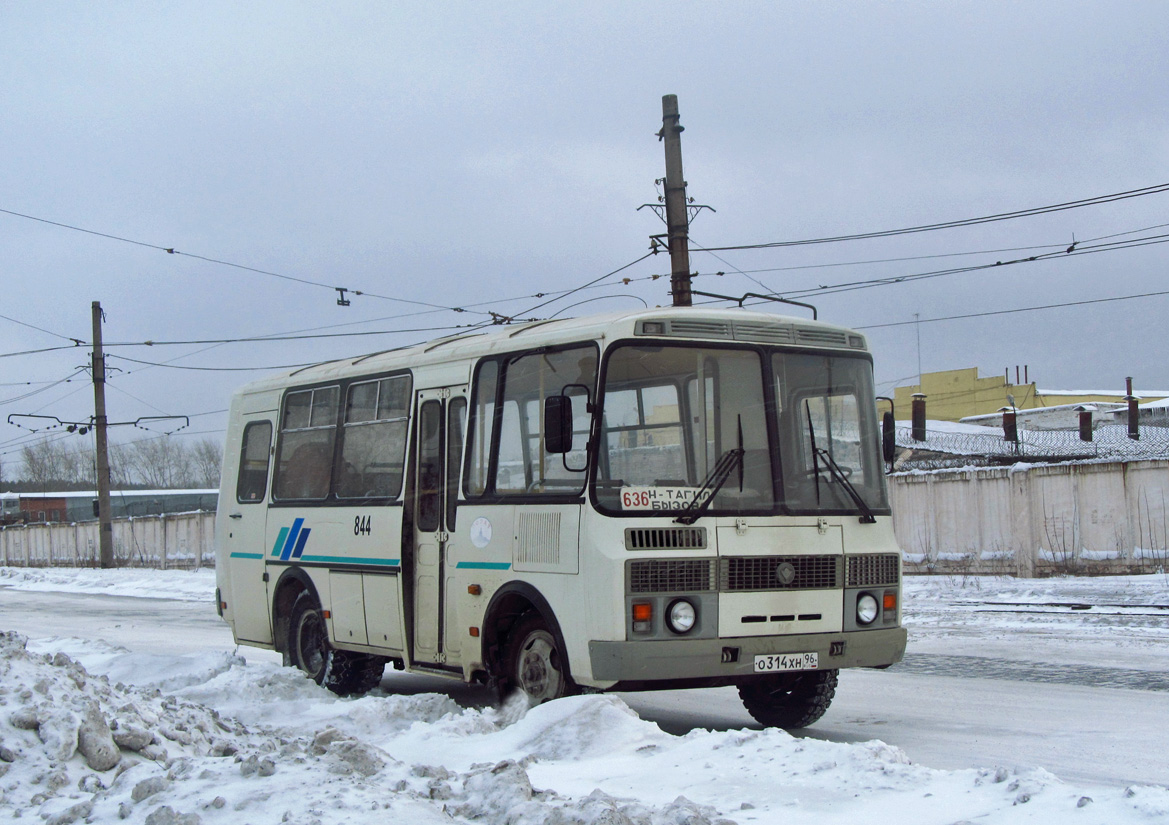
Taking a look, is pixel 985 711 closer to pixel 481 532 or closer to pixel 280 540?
pixel 481 532

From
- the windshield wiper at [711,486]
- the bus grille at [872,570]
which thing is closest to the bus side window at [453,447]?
the windshield wiper at [711,486]

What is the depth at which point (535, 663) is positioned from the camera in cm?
847

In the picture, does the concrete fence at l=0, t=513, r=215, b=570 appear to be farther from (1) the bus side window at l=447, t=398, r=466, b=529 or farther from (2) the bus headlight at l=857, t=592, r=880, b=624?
(2) the bus headlight at l=857, t=592, r=880, b=624

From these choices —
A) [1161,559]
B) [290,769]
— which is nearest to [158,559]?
[1161,559]

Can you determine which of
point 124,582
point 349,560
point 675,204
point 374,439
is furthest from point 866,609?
point 124,582

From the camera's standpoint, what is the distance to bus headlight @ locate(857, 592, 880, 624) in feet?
27.4

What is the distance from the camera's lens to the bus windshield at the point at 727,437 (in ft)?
25.9

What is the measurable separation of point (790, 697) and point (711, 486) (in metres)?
1.97

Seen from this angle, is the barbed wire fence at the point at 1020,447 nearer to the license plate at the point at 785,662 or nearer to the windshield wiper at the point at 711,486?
the license plate at the point at 785,662

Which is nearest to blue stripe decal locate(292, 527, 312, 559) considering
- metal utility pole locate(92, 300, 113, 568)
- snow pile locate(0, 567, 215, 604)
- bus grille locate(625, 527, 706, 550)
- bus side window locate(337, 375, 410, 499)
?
bus side window locate(337, 375, 410, 499)

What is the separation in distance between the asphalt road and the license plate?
0.60 meters

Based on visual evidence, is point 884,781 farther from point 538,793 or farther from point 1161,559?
point 1161,559

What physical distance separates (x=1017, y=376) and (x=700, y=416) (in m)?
68.5

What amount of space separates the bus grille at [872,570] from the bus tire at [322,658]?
4.42m
